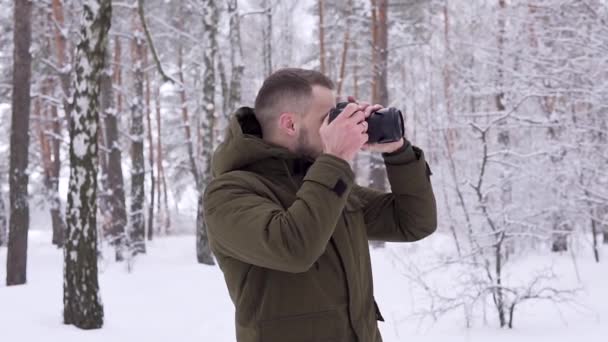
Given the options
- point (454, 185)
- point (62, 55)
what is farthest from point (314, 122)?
point (62, 55)

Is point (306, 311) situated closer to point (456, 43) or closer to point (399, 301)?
point (399, 301)

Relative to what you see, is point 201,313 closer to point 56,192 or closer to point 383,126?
point 383,126

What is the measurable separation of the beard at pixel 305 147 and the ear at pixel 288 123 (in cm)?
3

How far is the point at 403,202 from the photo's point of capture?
214 centimetres

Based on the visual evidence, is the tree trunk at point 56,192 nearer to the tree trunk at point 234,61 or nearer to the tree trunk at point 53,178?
the tree trunk at point 53,178

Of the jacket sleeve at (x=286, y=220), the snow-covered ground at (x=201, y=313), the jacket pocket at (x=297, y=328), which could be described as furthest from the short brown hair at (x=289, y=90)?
the snow-covered ground at (x=201, y=313)

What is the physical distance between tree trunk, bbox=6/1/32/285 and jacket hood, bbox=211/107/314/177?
10.8 m

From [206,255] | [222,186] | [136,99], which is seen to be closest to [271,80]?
[222,186]

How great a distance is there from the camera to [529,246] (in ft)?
30.9

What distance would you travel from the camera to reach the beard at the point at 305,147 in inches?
76.2

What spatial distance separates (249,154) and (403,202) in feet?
1.97

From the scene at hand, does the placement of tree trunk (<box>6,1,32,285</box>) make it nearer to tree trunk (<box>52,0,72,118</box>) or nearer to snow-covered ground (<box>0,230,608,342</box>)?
snow-covered ground (<box>0,230,608,342</box>)

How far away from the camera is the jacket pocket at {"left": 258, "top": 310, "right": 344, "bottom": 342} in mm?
1729

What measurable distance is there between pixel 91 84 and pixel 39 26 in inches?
417
